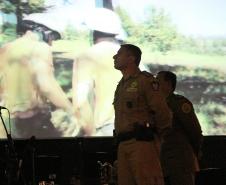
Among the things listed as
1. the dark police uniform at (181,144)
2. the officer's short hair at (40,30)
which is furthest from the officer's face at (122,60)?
the officer's short hair at (40,30)

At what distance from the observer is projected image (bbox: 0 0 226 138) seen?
18.8ft

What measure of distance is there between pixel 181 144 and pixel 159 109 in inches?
26.6

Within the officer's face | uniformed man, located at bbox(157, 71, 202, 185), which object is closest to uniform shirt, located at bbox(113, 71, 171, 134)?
the officer's face

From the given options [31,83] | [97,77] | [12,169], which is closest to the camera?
[12,169]

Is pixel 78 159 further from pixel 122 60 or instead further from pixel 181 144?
pixel 122 60

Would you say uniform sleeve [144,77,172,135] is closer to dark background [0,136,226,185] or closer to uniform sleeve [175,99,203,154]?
uniform sleeve [175,99,203,154]

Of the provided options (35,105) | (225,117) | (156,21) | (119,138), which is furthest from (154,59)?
(119,138)

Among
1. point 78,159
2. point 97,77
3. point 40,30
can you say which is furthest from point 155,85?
point 78,159

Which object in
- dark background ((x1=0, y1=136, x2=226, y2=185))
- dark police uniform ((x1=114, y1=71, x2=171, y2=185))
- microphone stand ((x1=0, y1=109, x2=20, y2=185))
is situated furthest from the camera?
dark background ((x1=0, y1=136, x2=226, y2=185))

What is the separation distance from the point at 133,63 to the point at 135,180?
77cm

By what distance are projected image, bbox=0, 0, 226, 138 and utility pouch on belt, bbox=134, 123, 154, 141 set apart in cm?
230

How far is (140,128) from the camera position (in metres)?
3.49

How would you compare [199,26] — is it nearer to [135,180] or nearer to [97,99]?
[97,99]

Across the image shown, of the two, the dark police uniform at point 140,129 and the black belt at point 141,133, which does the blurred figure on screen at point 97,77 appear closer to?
the dark police uniform at point 140,129
